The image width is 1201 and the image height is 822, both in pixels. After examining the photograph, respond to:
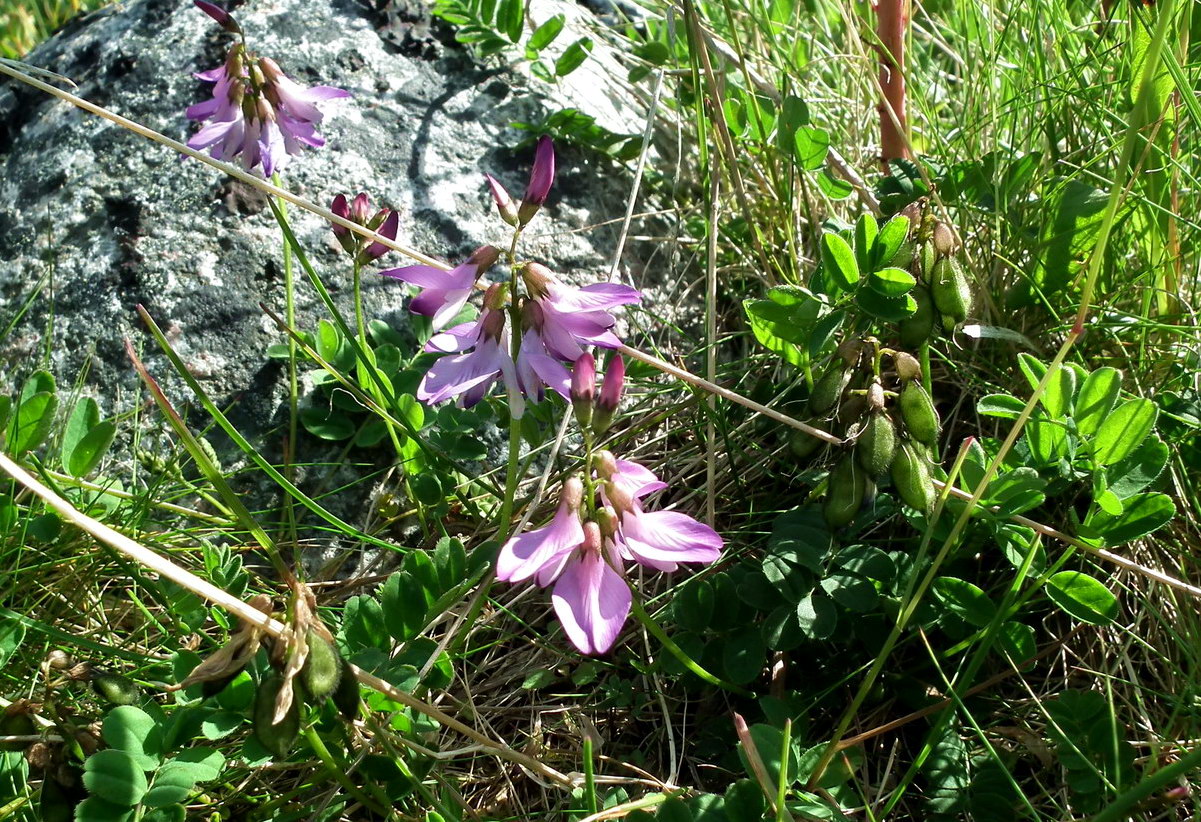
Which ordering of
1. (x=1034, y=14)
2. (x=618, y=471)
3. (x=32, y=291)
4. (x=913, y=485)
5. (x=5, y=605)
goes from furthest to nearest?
1. (x=32, y=291)
2. (x=1034, y=14)
3. (x=5, y=605)
4. (x=913, y=485)
5. (x=618, y=471)

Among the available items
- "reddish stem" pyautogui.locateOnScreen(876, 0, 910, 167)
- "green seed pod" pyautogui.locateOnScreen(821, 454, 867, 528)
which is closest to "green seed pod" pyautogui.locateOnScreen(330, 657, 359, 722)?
"green seed pod" pyautogui.locateOnScreen(821, 454, 867, 528)

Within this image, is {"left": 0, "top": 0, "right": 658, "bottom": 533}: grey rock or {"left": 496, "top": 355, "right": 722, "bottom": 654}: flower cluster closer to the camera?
{"left": 496, "top": 355, "right": 722, "bottom": 654}: flower cluster

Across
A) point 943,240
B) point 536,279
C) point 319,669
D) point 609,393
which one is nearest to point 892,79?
point 943,240

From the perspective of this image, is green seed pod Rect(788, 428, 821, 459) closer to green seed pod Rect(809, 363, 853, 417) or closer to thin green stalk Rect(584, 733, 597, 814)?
green seed pod Rect(809, 363, 853, 417)

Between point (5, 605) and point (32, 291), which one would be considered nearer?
point (5, 605)

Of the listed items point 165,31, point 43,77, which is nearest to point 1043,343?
point 165,31

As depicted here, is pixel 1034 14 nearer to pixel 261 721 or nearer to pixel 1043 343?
pixel 1043 343
